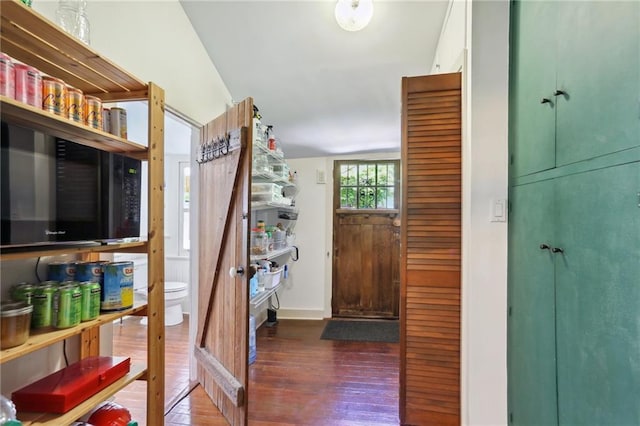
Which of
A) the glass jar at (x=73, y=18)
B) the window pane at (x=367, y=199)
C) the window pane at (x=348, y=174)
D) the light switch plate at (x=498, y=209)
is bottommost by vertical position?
the light switch plate at (x=498, y=209)

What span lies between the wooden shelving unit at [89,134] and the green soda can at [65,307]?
0.03 meters

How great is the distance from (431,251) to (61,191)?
1.70 meters

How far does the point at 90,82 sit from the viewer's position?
1.39m

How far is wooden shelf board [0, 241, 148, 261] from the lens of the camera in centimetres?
91

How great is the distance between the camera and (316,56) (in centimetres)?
234

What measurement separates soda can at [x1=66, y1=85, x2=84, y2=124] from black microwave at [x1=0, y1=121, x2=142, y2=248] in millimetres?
123

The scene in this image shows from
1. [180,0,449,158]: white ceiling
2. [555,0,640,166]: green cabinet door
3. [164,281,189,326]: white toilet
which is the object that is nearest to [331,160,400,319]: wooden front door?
[180,0,449,158]: white ceiling

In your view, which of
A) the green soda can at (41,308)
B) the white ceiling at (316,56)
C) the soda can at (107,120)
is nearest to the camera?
the green soda can at (41,308)

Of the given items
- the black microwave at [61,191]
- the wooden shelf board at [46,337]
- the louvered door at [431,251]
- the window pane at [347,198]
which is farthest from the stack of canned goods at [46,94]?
the window pane at [347,198]

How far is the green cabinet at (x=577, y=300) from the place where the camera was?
2.76ft

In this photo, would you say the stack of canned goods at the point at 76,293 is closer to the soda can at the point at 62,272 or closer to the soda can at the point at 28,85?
the soda can at the point at 62,272

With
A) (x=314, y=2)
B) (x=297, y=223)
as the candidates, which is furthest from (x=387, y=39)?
(x=297, y=223)

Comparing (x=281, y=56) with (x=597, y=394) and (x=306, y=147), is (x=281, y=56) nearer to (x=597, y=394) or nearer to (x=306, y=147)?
(x=306, y=147)

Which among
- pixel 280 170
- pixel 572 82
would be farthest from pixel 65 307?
pixel 280 170
